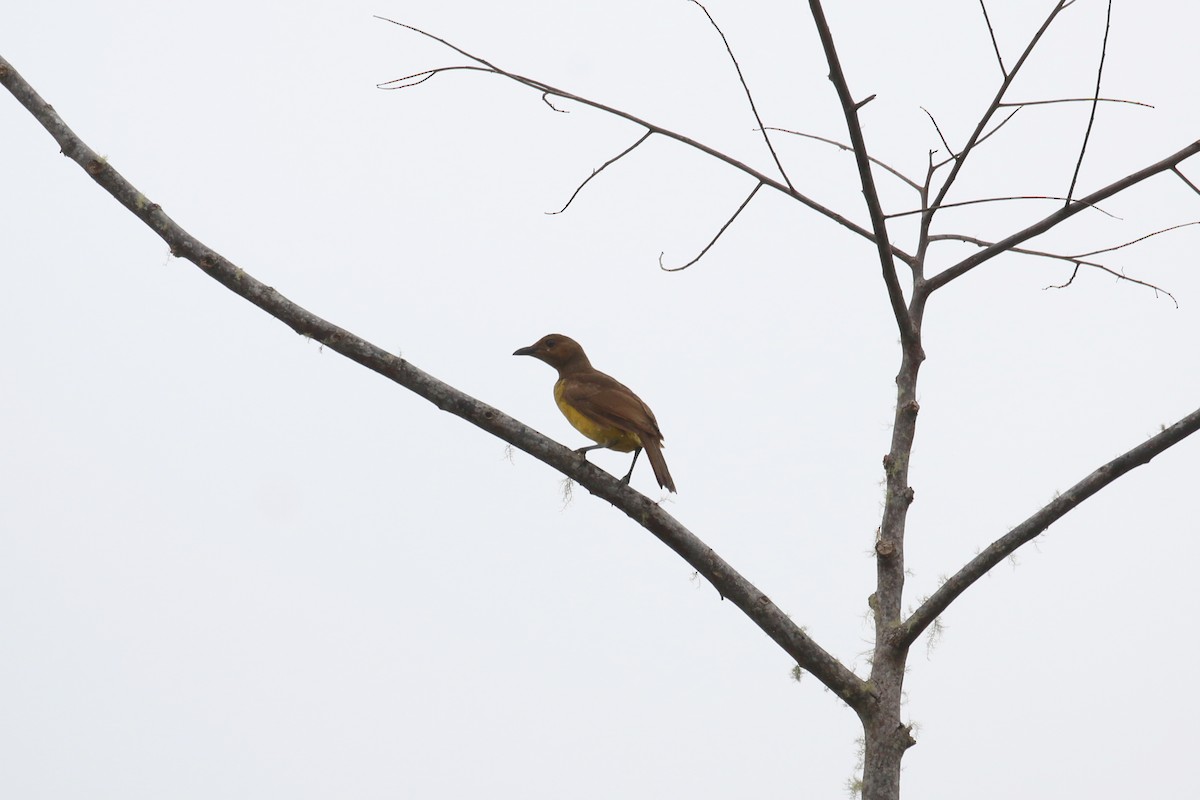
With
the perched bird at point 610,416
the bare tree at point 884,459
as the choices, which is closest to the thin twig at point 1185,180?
the bare tree at point 884,459

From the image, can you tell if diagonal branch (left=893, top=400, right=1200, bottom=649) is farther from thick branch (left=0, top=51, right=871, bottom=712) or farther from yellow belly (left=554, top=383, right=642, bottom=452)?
yellow belly (left=554, top=383, right=642, bottom=452)

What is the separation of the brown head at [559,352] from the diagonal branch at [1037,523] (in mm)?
3167

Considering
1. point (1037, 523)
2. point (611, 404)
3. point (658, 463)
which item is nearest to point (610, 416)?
point (611, 404)

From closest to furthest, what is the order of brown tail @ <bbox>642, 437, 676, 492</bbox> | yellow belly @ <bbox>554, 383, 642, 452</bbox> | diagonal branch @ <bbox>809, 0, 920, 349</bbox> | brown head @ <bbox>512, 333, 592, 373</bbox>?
diagonal branch @ <bbox>809, 0, 920, 349</bbox> → brown tail @ <bbox>642, 437, 676, 492</bbox> → yellow belly @ <bbox>554, 383, 642, 452</bbox> → brown head @ <bbox>512, 333, 592, 373</bbox>

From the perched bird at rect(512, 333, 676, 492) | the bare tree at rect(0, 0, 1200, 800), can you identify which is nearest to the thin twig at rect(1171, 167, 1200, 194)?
the bare tree at rect(0, 0, 1200, 800)

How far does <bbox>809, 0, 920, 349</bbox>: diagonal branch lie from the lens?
125 inches

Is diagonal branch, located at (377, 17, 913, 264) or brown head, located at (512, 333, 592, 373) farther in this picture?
brown head, located at (512, 333, 592, 373)

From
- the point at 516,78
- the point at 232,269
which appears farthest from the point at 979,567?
the point at 232,269

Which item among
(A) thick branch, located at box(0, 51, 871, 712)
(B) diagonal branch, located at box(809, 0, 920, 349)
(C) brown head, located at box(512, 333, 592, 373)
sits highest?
(C) brown head, located at box(512, 333, 592, 373)

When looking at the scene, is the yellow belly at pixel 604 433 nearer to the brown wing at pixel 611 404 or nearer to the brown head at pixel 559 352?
the brown wing at pixel 611 404

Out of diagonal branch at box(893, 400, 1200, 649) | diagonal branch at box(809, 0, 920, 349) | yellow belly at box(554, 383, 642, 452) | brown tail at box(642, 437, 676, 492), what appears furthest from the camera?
yellow belly at box(554, 383, 642, 452)

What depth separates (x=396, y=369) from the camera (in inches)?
152

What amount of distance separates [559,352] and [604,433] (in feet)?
4.22

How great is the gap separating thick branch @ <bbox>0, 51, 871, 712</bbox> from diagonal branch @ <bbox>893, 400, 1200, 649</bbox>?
10.7 inches
